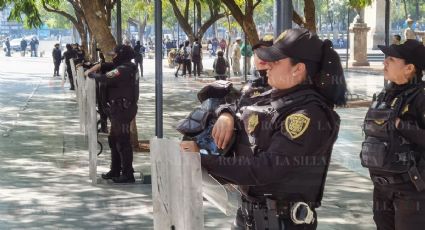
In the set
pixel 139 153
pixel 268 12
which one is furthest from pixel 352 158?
pixel 268 12

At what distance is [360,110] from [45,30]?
303 ft

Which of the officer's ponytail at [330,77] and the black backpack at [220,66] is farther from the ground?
the officer's ponytail at [330,77]

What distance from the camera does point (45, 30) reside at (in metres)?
104

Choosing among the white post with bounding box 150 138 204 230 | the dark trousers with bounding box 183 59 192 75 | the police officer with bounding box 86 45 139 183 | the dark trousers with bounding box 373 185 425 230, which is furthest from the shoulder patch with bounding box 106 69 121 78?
the dark trousers with bounding box 183 59 192 75

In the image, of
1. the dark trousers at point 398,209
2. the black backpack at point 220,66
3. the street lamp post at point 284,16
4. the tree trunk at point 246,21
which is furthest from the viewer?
the black backpack at point 220,66

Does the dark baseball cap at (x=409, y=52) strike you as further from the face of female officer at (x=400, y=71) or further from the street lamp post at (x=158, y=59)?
the street lamp post at (x=158, y=59)

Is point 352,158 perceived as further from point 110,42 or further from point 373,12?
point 373,12

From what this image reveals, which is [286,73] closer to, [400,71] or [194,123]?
[194,123]

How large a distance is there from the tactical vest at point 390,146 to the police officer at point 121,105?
4525 mm

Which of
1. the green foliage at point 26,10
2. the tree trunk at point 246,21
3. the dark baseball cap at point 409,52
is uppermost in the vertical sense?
the green foliage at point 26,10

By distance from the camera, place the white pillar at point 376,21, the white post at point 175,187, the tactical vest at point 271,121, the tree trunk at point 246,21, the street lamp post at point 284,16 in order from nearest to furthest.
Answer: the white post at point 175,187 → the tactical vest at point 271,121 → the street lamp post at point 284,16 → the tree trunk at point 246,21 → the white pillar at point 376,21

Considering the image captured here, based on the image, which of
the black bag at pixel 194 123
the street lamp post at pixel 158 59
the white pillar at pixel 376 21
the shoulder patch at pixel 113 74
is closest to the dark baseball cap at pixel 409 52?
the black bag at pixel 194 123

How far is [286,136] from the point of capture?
9.69 feet

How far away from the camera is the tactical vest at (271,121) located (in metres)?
3.04
